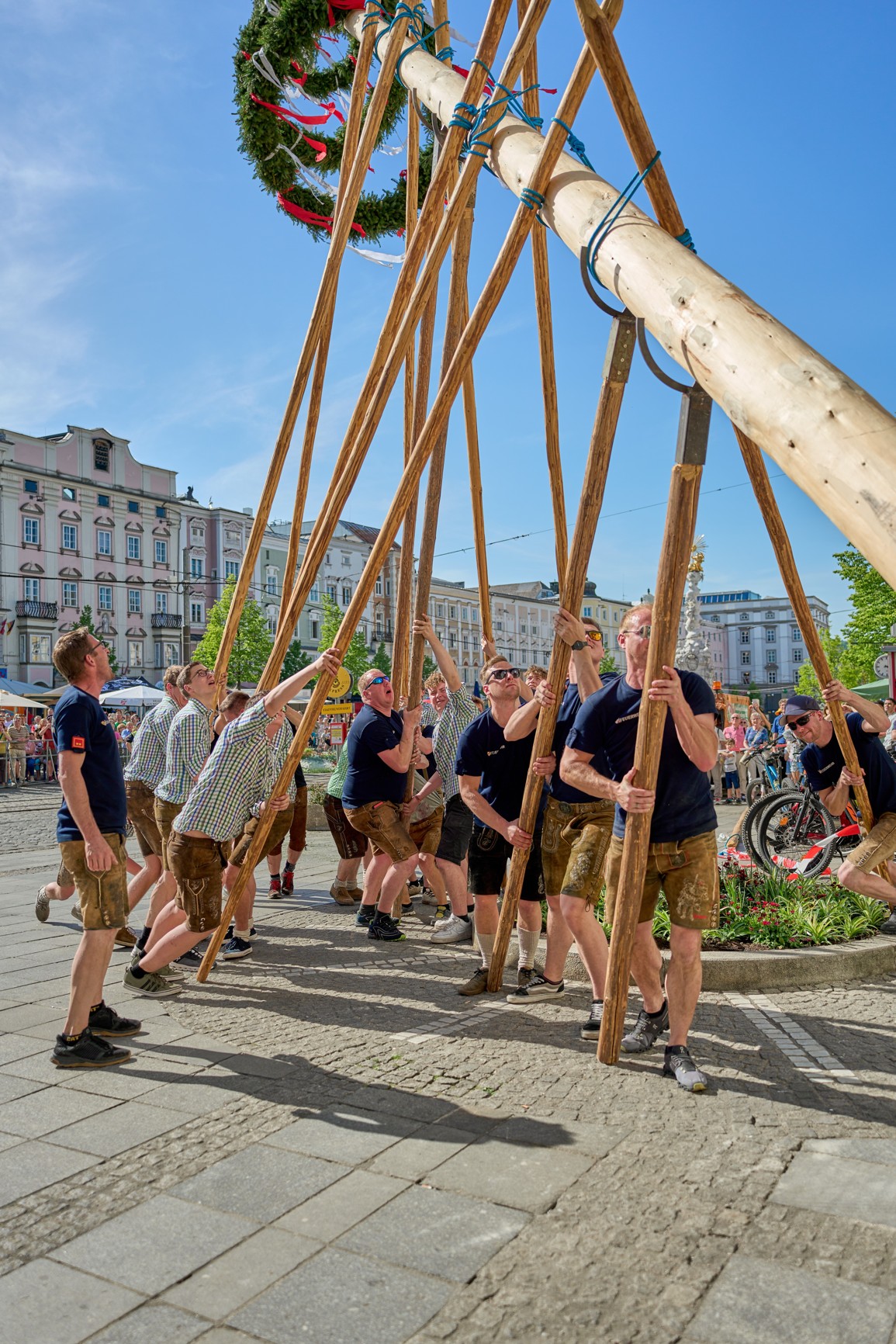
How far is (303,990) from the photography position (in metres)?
6.28

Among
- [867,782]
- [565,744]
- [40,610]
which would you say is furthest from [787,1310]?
[40,610]

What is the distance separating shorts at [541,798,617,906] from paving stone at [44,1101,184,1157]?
2.16m

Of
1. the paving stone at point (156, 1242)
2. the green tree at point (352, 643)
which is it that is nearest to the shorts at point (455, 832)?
the paving stone at point (156, 1242)

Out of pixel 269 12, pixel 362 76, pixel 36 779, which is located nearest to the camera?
pixel 362 76

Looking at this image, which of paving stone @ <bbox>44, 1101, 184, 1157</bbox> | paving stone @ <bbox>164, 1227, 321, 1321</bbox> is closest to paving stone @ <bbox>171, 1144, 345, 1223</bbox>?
paving stone @ <bbox>164, 1227, 321, 1321</bbox>

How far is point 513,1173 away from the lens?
3.56 metres

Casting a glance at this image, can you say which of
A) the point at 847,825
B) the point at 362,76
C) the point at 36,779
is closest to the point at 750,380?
the point at 362,76

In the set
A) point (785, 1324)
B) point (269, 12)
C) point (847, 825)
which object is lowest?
point (785, 1324)

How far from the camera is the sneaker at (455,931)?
7723 millimetres

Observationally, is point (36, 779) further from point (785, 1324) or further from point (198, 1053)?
point (785, 1324)

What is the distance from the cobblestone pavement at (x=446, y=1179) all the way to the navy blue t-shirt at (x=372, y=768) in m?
2.02

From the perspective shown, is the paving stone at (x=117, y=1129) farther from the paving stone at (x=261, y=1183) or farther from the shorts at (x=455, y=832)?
the shorts at (x=455, y=832)

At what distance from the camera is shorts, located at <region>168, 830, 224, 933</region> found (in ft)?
19.5

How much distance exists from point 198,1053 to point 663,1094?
215 centimetres
